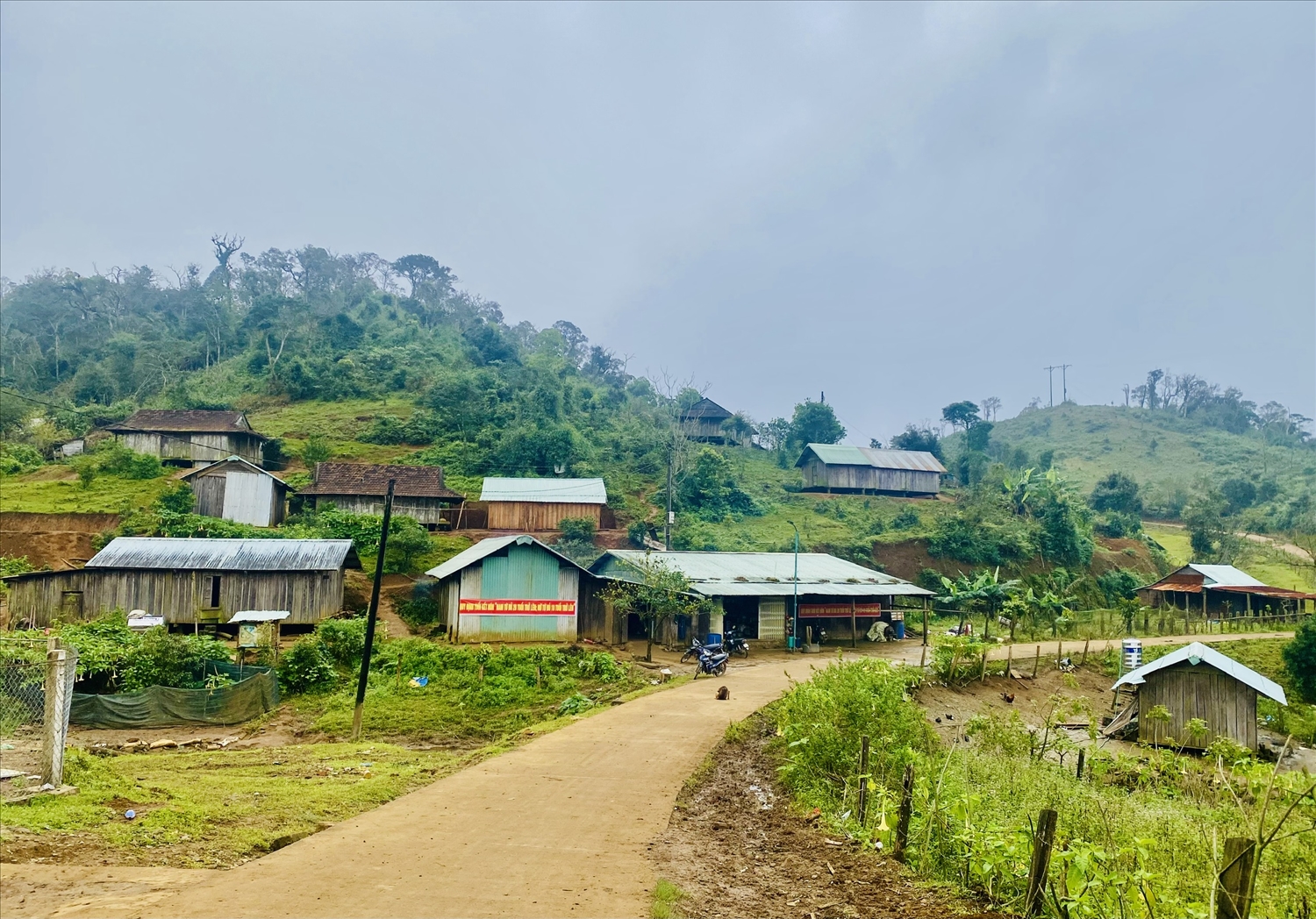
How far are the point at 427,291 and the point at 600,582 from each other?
3249 inches

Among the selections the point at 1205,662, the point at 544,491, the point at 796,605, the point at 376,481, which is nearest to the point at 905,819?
the point at 1205,662

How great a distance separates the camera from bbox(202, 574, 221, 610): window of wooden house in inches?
1187

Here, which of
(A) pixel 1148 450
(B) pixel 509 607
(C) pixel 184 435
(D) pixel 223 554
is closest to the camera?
(B) pixel 509 607

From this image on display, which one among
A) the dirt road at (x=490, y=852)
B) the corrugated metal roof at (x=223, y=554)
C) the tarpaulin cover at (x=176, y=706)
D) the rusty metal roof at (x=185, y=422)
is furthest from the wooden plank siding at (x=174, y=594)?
the rusty metal roof at (x=185, y=422)

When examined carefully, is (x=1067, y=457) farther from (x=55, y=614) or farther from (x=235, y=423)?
(x=55, y=614)

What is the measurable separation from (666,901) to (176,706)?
17.0 meters

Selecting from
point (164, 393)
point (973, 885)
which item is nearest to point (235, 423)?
point (164, 393)

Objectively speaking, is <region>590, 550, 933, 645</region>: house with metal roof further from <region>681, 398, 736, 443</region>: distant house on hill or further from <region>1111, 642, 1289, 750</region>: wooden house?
<region>681, 398, 736, 443</region>: distant house on hill

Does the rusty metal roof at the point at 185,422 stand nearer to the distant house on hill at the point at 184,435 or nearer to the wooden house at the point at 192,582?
the distant house on hill at the point at 184,435

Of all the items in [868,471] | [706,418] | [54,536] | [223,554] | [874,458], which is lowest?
[223,554]

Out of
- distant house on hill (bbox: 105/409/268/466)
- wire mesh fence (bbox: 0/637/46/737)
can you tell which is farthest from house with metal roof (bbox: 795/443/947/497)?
wire mesh fence (bbox: 0/637/46/737)

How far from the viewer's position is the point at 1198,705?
21.7 metres

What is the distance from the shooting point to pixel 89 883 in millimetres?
7461

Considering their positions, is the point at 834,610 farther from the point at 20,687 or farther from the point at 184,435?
the point at 184,435
